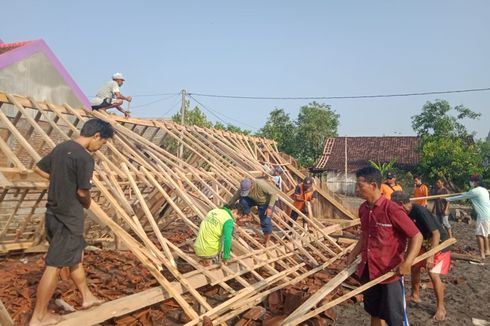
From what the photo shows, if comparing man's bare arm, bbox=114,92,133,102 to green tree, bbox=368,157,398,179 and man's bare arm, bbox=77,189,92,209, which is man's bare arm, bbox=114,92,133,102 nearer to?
man's bare arm, bbox=77,189,92,209

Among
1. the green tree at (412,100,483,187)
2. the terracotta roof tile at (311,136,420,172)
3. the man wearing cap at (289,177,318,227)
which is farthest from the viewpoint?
the terracotta roof tile at (311,136,420,172)

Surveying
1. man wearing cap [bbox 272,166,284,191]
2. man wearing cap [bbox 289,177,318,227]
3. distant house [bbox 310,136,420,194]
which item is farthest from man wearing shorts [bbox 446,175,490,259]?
distant house [bbox 310,136,420,194]

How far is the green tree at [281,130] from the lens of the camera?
31109 millimetres

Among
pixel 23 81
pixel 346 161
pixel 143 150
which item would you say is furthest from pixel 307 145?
pixel 143 150

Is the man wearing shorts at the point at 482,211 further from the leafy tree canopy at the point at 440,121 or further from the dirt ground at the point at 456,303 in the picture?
the leafy tree canopy at the point at 440,121

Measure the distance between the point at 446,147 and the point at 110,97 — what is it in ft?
58.5

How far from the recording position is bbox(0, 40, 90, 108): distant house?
11939 mm

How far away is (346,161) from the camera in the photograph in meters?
26.1

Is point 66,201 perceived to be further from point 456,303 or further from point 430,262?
point 456,303

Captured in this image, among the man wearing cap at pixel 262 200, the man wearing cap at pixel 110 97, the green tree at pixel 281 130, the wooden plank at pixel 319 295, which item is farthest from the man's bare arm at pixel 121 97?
the green tree at pixel 281 130

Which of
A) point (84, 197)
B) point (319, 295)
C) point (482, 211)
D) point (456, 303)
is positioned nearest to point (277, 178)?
point (482, 211)

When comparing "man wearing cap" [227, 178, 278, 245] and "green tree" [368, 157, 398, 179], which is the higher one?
"green tree" [368, 157, 398, 179]

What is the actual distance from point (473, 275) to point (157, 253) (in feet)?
16.7

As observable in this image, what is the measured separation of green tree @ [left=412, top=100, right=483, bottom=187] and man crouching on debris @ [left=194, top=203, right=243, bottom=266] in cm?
1801
